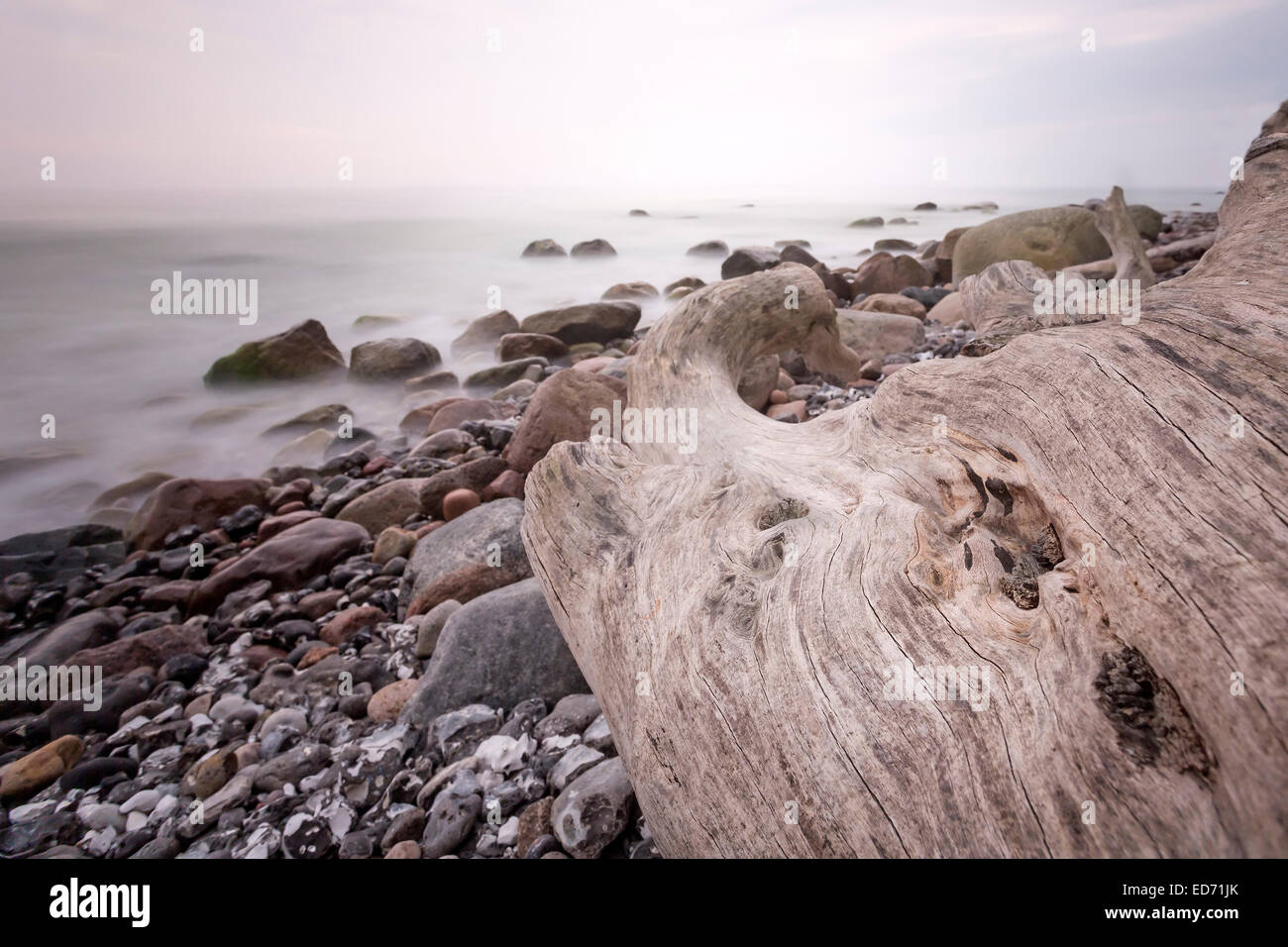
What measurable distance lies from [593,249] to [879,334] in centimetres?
1075

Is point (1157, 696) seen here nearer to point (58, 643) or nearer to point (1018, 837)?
point (1018, 837)

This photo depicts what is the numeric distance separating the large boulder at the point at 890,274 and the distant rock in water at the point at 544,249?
324 inches

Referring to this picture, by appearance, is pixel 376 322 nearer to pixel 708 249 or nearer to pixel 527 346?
pixel 527 346

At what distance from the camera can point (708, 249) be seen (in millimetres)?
17484

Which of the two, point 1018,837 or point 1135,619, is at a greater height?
point 1135,619

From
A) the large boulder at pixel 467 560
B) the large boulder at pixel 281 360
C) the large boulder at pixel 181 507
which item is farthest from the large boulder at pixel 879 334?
the large boulder at pixel 281 360

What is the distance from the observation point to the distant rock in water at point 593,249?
16391 mm

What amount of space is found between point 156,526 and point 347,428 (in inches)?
95.2

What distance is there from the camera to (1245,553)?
141 cm

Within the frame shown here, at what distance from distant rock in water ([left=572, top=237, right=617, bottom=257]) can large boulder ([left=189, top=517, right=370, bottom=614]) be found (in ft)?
42.3

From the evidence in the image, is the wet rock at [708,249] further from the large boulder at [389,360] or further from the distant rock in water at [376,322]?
the large boulder at [389,360]

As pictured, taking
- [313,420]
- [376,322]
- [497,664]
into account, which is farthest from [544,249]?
[497,664]
